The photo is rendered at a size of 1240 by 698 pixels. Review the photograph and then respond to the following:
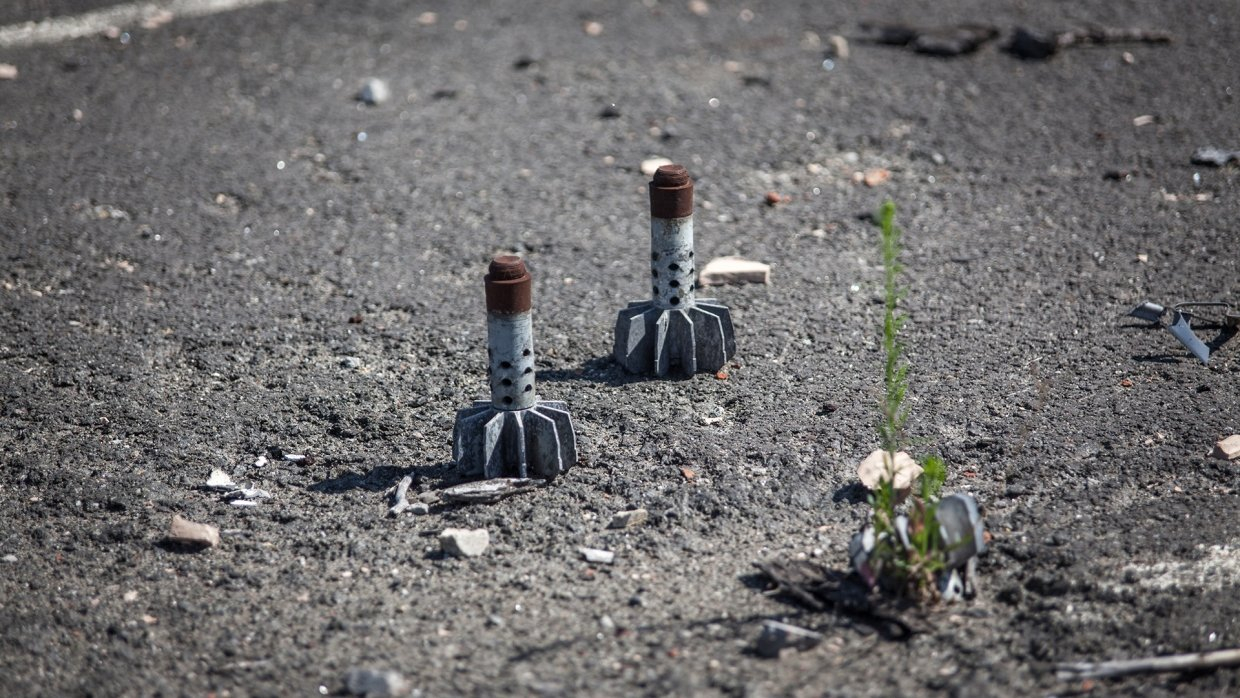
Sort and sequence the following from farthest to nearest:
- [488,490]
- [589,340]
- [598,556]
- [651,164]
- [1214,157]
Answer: [651,164] → [1214,157] → [589,340] → [488,490] → [598,556]

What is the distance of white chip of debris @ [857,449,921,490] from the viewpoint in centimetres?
353

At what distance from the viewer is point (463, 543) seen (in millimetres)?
3350

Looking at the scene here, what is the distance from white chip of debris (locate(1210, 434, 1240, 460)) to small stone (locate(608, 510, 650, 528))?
6.04ft

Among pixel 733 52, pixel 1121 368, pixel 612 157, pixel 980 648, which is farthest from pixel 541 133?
pixel 980 648

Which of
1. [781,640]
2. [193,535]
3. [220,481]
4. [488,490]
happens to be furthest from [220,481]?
[781,640]

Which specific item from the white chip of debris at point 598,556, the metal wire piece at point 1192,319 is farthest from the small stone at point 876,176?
the white chip of debris at point 598,556

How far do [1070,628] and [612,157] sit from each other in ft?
12.8

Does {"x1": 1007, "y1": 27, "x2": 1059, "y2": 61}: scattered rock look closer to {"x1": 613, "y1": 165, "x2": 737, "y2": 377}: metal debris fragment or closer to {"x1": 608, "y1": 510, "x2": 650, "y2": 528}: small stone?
{"x1": 613, "y1": 165, "x2": 737, "y2": 377}: metal debris fragment

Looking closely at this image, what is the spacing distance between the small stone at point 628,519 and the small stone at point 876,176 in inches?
117

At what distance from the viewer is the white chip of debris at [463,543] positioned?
334 cm

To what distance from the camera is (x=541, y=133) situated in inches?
254

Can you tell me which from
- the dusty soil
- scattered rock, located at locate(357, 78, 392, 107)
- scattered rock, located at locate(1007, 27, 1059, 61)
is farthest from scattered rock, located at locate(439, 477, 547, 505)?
scattered rock, located at locate(1007, 27, 1059, 61)

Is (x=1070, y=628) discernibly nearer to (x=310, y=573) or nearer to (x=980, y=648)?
(x=980, y=648)

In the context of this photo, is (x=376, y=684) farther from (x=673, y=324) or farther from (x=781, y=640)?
(x=673, y=324)
